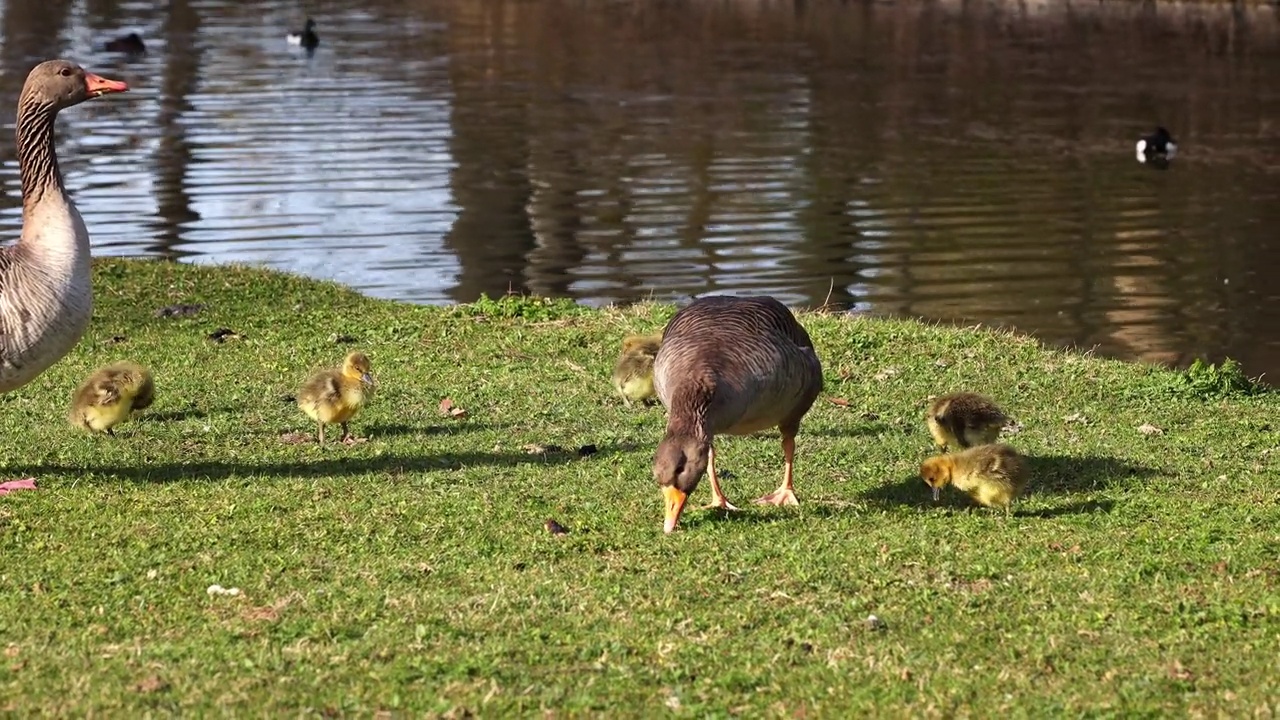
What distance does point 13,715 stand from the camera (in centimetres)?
594

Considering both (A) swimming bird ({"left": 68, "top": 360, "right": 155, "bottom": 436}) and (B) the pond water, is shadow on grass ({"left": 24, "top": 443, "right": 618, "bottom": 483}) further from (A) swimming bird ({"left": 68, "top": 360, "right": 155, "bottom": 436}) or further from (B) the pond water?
(B) the pond water

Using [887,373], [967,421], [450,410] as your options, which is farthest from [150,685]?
[887,373]

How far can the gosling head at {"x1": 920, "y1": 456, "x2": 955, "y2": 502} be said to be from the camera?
9.10m

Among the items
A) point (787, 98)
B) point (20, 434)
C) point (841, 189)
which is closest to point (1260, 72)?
point (787, 98)

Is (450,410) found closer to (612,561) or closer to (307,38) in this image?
(612,561)

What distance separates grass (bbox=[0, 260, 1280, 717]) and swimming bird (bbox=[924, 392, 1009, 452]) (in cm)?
26

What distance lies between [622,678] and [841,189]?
22799 mm

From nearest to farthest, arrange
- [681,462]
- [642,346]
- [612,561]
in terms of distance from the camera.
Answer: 1. [681,462]
2. [612,561]
3. [642,346]

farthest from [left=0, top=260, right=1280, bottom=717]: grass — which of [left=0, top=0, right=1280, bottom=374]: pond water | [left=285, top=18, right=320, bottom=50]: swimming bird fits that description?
[left=285, top=18, right=320, bottom=50]: swimming bird

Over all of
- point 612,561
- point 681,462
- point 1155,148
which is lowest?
point 1155,148

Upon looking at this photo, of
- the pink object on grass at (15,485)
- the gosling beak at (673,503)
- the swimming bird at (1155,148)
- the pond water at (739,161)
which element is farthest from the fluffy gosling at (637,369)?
the swimming bird at (1155,148)

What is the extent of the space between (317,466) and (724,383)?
3198mm

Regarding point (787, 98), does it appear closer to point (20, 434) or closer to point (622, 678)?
point (20, 434)

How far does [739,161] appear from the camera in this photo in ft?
102
